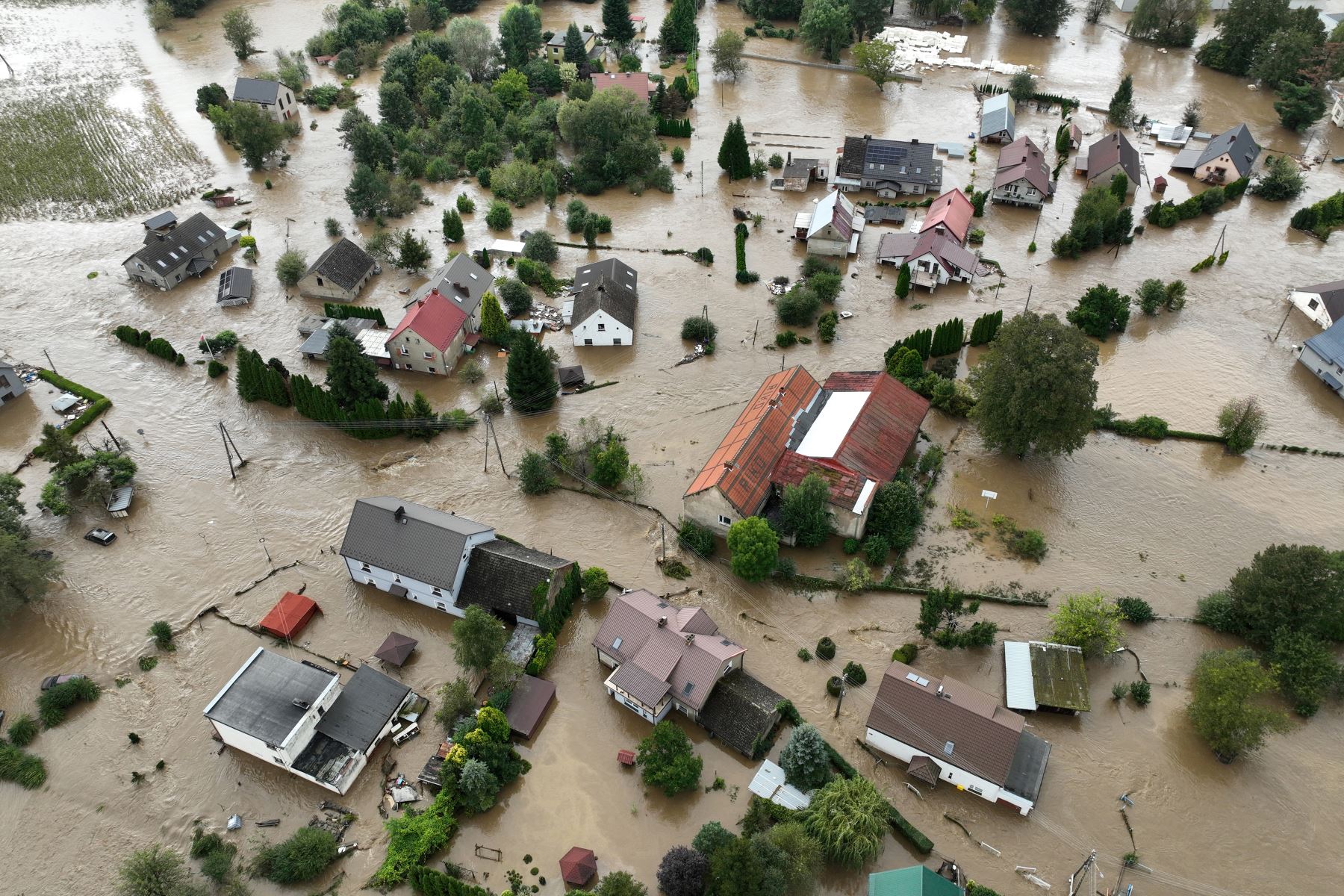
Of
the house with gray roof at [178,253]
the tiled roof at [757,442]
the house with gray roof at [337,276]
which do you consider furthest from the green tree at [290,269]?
the tiled roof at [757,442]

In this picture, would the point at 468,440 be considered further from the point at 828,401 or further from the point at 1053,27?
the point at 1053,27

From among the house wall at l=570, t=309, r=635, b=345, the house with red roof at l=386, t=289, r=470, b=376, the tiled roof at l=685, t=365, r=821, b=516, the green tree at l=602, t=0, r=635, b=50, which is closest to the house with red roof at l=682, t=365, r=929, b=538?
the tiled roof at l=685, t=365, r=821, b=516

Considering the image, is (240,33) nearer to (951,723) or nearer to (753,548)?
(753,548)

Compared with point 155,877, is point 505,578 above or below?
above

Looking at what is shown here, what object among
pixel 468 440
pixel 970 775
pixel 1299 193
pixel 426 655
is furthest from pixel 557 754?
pixel 1299 193

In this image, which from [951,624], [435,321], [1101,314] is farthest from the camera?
[1101,314]

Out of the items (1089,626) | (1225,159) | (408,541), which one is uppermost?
(1225,159)

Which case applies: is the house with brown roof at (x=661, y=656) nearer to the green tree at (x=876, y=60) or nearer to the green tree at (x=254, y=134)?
the green tree at (x=254, y=134)

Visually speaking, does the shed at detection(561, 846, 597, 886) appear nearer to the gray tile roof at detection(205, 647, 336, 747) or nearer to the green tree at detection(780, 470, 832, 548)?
the gray tile roof at detection(205, 647, 336, 747)

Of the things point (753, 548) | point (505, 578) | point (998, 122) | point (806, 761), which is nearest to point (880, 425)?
point (753, 548)
